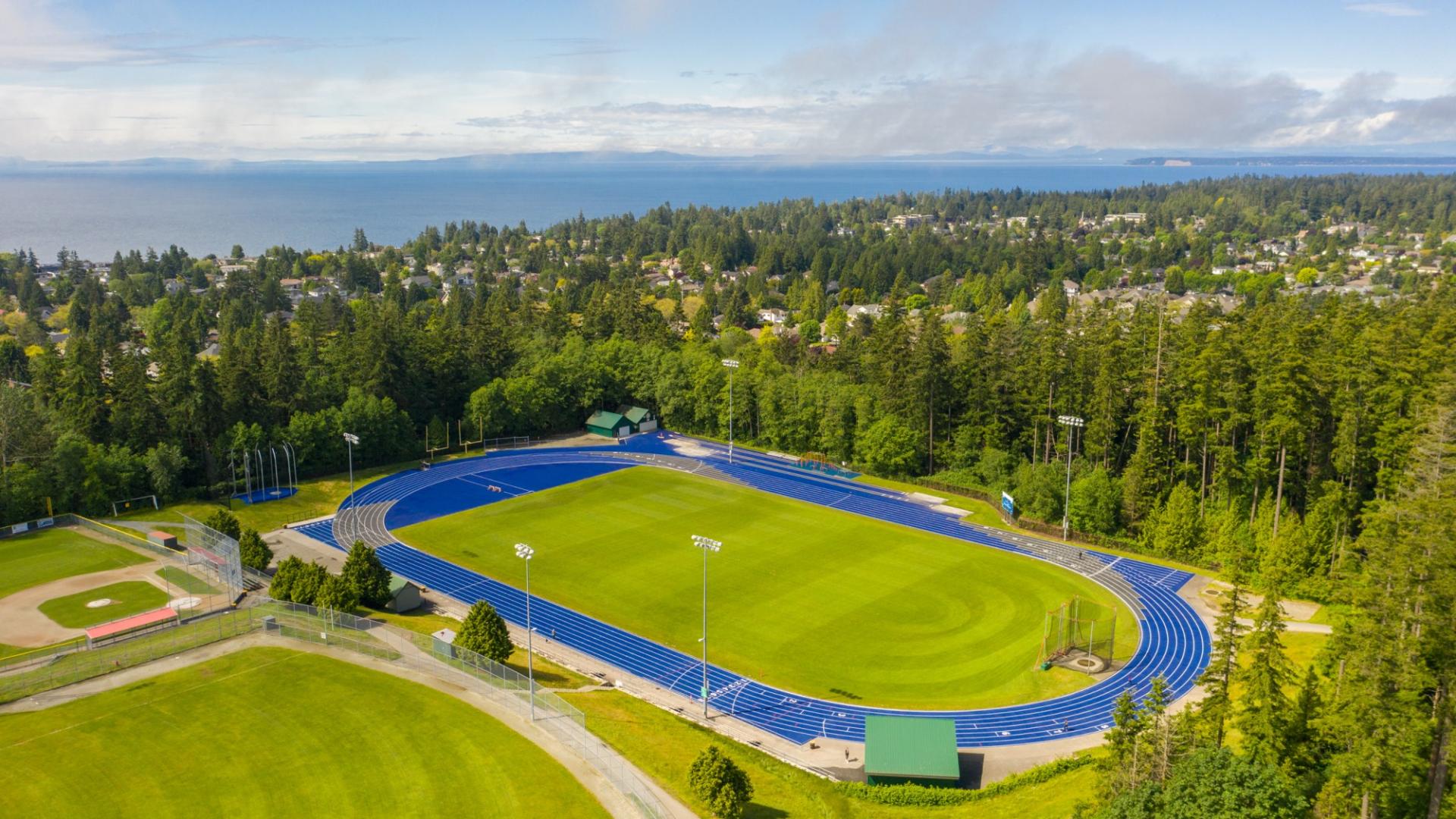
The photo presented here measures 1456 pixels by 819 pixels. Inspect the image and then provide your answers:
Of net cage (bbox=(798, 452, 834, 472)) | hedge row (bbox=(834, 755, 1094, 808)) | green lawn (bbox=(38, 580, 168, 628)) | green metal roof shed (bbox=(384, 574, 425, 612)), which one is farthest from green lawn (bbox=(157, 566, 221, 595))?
net cage (bbox=(798, 452, 834, 472))

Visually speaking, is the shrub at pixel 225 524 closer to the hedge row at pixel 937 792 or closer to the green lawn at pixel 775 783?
the green lawn at pixel 775 783

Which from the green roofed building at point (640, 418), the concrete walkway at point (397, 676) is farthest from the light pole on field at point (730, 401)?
the concrete walkway at point (397, 676)

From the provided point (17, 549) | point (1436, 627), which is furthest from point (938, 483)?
point (17, 549)

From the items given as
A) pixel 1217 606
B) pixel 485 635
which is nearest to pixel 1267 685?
pixel 1217 606

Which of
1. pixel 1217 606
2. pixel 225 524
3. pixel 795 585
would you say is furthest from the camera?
pixel 795 585

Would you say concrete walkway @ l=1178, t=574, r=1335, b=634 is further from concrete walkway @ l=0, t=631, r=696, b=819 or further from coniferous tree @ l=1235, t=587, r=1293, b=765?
concrete walkway @ l=0, t=631, r=696, b=819

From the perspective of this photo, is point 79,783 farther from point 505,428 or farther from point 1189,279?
point 1189,279

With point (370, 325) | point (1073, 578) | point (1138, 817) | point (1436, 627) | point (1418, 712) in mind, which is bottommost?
point (1073, 578)

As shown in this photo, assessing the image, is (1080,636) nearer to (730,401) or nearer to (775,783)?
(775,783)
